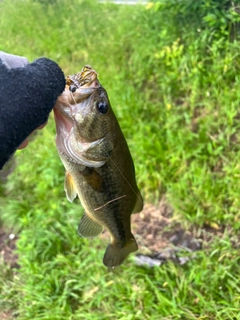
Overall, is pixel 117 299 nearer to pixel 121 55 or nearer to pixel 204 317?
pixel 204 317

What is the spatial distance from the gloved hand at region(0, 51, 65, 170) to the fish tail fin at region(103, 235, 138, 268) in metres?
1.18

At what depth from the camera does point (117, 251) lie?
251cm

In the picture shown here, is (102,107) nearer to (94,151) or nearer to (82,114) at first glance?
(82,114)

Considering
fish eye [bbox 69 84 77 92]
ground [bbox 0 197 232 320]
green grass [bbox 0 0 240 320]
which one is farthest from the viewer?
ground [bbox 0 197 232 320]

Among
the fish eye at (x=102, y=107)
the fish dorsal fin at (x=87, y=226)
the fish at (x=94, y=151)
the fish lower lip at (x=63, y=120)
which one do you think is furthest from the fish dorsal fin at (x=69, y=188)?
the fish eye at (x=102, y=107)

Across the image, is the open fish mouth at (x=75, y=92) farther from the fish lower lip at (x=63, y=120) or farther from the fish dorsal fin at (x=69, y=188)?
the fish dorsal fin at (x=69, y=188)

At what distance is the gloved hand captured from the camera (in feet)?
4.76

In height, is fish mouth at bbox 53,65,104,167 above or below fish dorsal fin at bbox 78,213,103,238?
above

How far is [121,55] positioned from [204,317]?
3154 mm

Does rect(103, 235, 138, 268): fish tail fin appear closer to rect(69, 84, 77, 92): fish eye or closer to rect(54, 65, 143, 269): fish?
rect(54, 65, 143, 269): fish

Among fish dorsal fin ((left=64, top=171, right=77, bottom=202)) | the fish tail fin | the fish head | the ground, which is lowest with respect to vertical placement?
the ground

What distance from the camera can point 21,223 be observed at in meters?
3.78

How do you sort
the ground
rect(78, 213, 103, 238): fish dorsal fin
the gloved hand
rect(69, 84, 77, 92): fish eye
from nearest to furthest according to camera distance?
the gloved hand < rect(69, 84, 77, 92): fish eye < rect(78, 213, 103, 238): fish dorsal fin < the ground

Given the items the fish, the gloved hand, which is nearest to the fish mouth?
the fish
